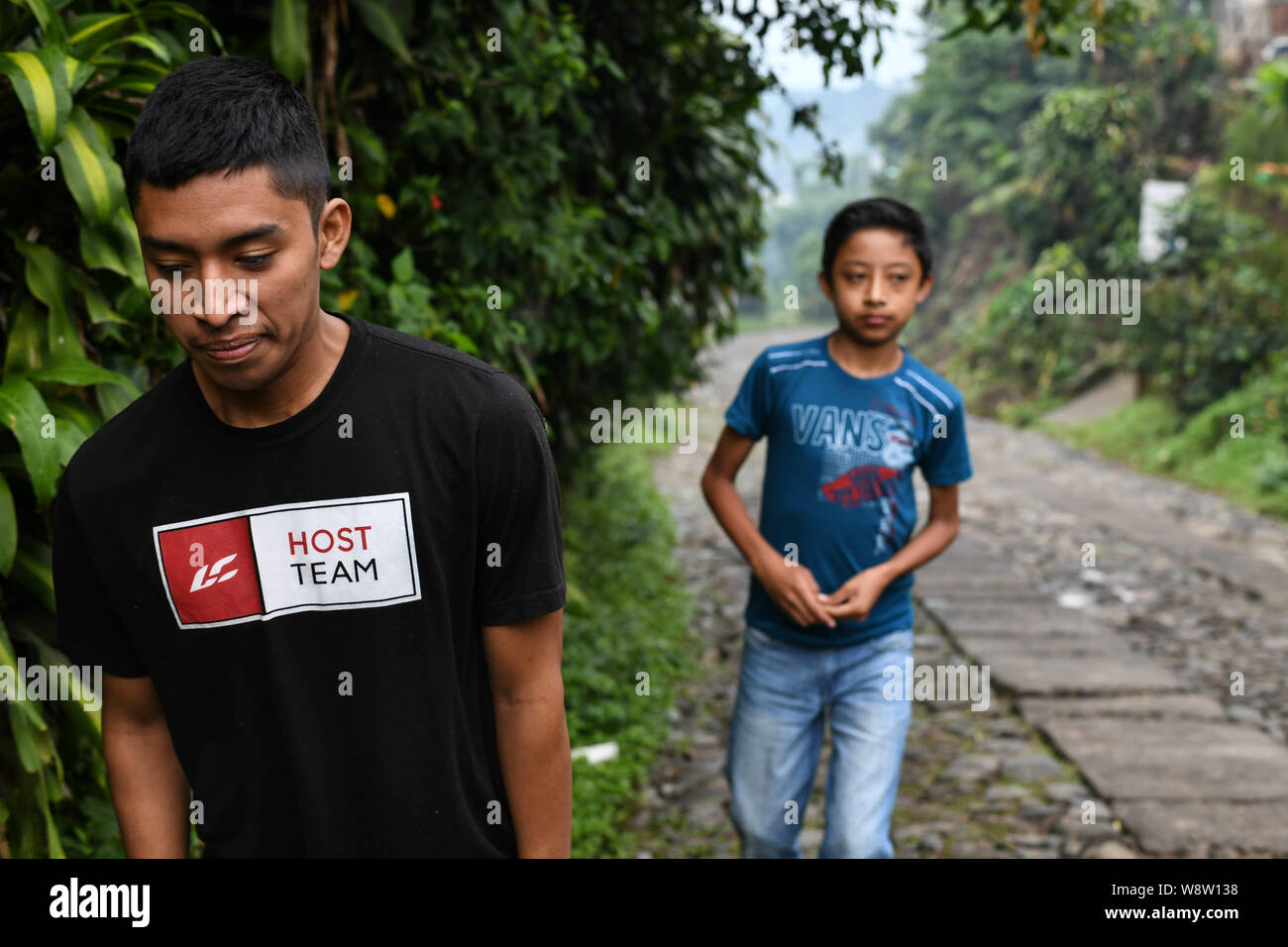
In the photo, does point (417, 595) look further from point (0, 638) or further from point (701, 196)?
point (701, 196)

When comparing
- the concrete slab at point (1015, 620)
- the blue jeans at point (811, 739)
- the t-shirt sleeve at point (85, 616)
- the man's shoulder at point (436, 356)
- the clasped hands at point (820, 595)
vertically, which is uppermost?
the man's shoulder at point (436, 356)

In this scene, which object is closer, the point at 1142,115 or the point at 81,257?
the point at 81,257

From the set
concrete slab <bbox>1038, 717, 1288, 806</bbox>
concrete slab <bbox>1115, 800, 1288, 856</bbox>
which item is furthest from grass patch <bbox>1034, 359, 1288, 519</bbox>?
concrete slab <bbox>1115, 800, 1288, 856</bbox>

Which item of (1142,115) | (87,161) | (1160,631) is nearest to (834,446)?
(87,161)

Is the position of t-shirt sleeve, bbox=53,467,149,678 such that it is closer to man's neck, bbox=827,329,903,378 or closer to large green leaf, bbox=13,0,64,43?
large green leaf, bbox=13,0,64,43

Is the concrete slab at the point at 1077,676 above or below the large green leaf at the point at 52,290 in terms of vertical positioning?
below

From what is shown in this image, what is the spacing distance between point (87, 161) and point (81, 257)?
318mm

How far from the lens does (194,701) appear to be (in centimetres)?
152

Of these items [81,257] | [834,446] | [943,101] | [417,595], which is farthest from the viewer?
[943,101]

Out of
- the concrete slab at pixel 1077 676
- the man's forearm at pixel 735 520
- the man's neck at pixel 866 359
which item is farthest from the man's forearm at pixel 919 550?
the concrete slab at pixel 1077 676

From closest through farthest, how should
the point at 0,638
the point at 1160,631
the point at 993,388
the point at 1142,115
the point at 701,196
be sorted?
the point at 0,638, the point at 701,196, the point at 1160,631, the point at 1142,115, the point at 993,388

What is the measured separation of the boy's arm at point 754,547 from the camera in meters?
2.76

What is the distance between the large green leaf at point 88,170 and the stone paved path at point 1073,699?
2623 millimetres

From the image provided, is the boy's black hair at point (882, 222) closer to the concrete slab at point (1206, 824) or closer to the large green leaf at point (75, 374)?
the large green leaf at point (75, 374)
